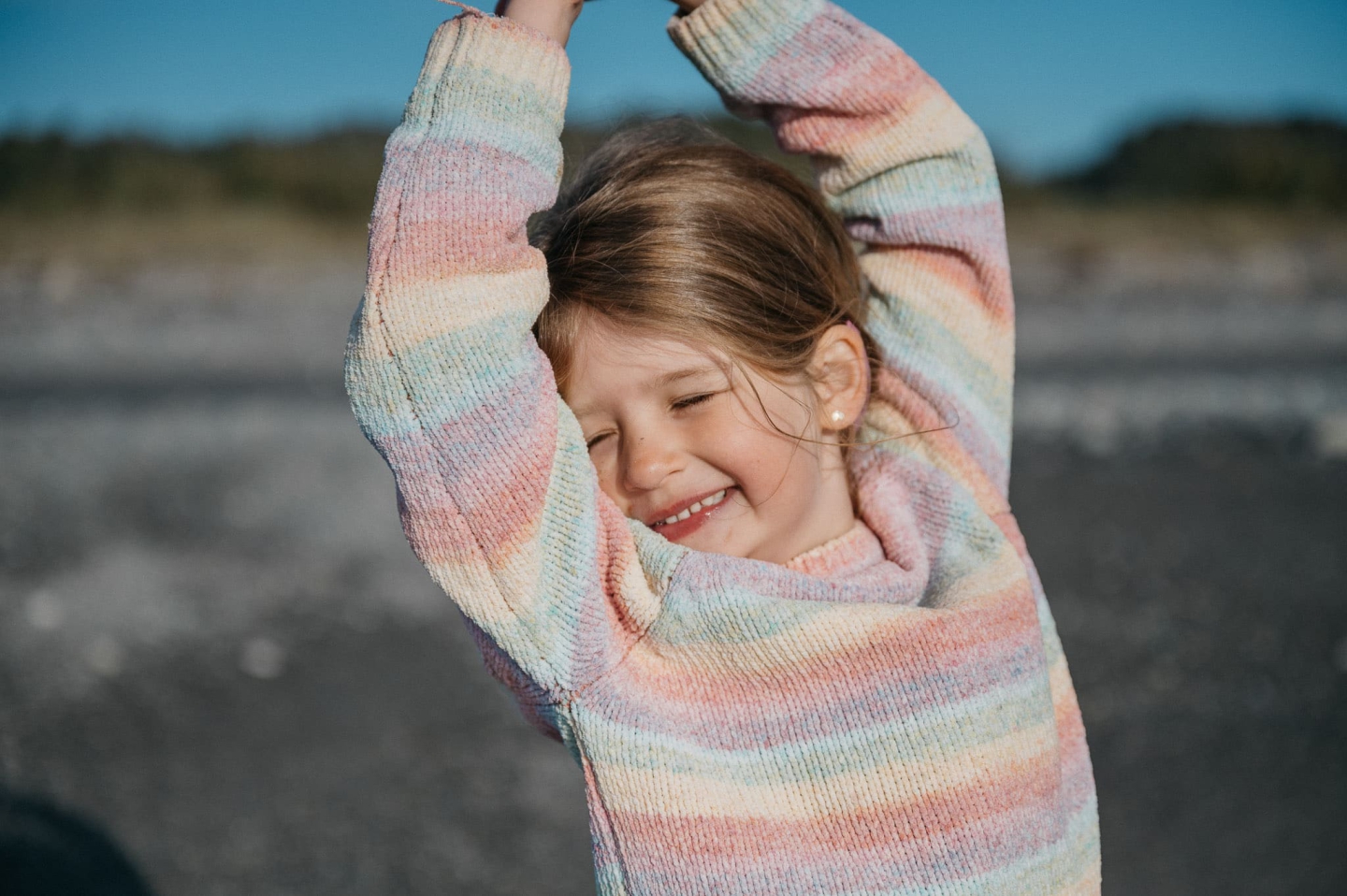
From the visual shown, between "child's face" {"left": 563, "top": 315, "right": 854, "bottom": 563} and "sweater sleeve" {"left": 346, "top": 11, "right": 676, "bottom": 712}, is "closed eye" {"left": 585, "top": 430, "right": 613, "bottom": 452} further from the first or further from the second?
"sweater sleeve" {"left": 346, "top": 11, "right": 676, "bottom": 712}

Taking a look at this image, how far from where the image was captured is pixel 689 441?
4.68 feet

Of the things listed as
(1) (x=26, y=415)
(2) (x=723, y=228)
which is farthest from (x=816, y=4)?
(1) (x=26, y=415)

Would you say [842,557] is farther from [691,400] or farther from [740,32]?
[740,32]

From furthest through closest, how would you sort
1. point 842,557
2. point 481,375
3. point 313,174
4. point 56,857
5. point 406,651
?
point 313,174 → point 406,651 → point 56,857 → point 842,557 → point 481,375

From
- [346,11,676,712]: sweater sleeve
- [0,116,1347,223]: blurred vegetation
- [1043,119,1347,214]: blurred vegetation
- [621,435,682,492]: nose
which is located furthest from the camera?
[1043,119,1347,214]: blurred vegetation

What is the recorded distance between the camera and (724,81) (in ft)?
5.27

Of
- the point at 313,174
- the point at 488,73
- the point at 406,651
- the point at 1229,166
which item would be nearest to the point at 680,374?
the point at 488,73

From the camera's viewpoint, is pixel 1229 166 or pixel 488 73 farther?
pixel 1229 166

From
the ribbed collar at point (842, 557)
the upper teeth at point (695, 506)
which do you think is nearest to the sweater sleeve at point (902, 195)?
the ribbed collar at point (842, 557)

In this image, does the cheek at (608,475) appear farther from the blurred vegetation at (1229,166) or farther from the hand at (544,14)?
the blurred vegetation at (1229,166)

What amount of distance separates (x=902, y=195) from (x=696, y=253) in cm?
37

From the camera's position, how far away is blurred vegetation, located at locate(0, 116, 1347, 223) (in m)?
12.3

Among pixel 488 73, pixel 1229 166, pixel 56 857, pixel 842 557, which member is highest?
pixel 488 73

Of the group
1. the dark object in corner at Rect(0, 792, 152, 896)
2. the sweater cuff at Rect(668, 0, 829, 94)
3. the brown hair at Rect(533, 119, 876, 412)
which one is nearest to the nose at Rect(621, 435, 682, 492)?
the brown hair at Rect(533, 119, 876, 412)
